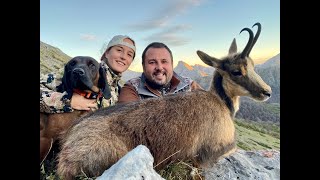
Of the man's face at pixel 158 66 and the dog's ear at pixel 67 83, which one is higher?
the man's face at pixel 158 66

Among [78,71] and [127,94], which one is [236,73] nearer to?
[127,94]

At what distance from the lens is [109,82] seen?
15.3 feet

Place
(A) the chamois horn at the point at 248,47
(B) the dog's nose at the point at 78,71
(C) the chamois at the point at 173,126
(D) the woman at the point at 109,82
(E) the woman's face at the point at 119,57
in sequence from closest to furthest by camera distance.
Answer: (C) the chamois at the point at 173,126 → (A) the chamois horn at the point at 248,47 → (B) the dog's nose at the point at 78,71 → (D) the woman at the point at 109,82 → (E) the woman's face at the point at 119,57

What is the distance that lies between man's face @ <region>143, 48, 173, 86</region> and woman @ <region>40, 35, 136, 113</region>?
20 cm

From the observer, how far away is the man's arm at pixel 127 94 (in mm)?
4547

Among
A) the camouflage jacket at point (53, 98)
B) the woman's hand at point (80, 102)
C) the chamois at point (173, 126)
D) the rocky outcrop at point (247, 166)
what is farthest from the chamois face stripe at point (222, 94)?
the woman's hand at point (80, 102)

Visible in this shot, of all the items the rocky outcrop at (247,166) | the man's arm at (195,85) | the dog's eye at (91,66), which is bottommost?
the rocky outcrop at (247,166)

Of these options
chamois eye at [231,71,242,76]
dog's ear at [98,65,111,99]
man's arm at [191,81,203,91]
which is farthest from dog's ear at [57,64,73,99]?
chamois eye at [231,71,242,76]

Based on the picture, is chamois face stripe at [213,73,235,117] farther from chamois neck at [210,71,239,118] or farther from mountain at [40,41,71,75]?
mountain at [40,41,71,75]

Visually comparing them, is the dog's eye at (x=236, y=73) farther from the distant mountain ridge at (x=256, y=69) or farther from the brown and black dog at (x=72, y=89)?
the brown and black dog at (x=72, y=89)

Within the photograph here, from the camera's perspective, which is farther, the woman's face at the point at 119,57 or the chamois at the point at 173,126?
the woman's face at the point at 119,57

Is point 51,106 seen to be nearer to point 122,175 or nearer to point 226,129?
point 122,175
